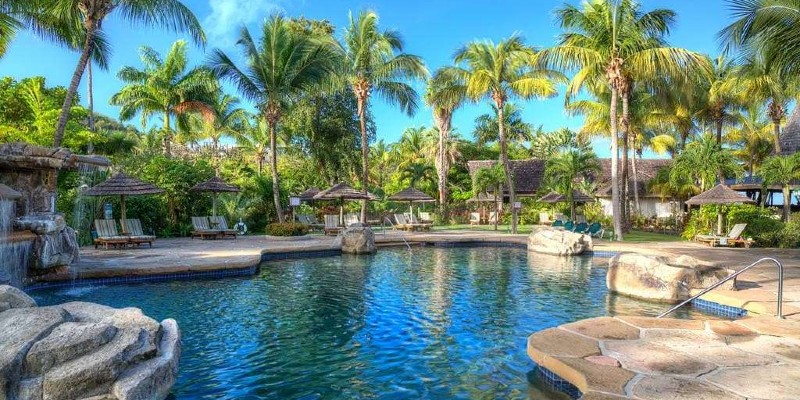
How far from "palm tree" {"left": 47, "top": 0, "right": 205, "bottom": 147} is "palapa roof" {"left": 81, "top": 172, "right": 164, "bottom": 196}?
2595 millimetres

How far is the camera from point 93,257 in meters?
12.7

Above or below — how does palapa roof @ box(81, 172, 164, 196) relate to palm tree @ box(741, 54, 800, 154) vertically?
below

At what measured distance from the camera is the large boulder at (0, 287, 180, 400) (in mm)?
3676

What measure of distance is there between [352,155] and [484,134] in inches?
684

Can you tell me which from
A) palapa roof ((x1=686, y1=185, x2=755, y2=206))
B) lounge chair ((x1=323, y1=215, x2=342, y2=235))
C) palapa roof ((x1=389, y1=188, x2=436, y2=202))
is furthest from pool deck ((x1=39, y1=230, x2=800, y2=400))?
palapa roof ((x1=389, y1=188, x2=436, y2=202))

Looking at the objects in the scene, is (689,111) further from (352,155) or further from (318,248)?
(318,248)

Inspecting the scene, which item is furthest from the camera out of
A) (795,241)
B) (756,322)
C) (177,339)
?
(795,241)

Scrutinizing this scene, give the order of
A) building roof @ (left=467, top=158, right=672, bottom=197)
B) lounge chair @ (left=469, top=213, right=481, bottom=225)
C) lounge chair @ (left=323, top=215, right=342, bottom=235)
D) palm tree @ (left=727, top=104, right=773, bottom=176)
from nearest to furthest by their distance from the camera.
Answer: lounge chair @ (left=323, top=215, right=342, bottom=235), lounge chair @ (left=469, top=213, right=481, bottom=225), palm tree @ (left=727, top=104, right=773, bottom=176), building roof @ (left=467, top=158, right=672, bottom=197)

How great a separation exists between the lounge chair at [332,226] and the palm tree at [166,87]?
33.6 feet

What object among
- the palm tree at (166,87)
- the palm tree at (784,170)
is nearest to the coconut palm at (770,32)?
the palm tree at (784,170)

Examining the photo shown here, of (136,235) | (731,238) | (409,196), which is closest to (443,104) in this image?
(409,196)

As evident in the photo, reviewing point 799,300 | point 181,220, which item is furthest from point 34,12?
point 799,300

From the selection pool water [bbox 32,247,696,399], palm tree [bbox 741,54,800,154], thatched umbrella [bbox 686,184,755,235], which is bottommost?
pool water [bbox 32,247,696,399]

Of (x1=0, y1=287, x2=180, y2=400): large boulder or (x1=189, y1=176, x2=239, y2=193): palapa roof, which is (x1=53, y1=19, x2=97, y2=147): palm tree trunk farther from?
(x1=0, y1=287, x2=180, y2=400): large boulder
